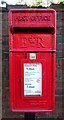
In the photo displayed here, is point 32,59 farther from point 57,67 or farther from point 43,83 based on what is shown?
point 57,67

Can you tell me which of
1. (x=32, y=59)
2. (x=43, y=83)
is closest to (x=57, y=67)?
(x=43, y=83)

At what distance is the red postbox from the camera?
65.1 inches

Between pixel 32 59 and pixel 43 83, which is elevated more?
pixel 32 59

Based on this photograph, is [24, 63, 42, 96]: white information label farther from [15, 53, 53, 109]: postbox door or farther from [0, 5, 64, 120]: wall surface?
[0, 5, 64, 120]: wall surface

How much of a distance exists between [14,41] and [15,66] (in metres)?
0.36

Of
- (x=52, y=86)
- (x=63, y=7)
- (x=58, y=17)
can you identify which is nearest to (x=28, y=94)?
(x=52, y=86)

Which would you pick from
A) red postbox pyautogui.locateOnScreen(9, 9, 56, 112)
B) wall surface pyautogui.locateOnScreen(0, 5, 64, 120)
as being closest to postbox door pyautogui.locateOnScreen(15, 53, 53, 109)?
red postbox pyautogui.locateOnScreen(9, 9, 56, 112)

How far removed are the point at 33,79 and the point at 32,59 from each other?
0.30 meters

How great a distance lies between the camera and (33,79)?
174cm

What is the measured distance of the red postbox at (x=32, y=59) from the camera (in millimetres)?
1653

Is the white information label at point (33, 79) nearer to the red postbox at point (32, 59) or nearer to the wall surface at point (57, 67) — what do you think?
the red postbox at point (32, 59)

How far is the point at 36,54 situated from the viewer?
1686 mm

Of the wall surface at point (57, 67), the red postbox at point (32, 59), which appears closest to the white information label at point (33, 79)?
the red postbox at point (32, 59)

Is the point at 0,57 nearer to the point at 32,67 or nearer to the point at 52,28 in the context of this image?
the point at 32,67
